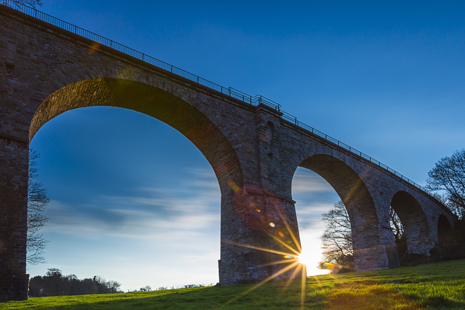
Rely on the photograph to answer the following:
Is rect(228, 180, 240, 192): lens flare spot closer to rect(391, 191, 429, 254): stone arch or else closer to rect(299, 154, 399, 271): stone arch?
rect(299, 154, 399, 271): stone arch

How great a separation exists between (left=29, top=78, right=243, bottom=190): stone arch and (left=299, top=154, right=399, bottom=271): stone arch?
760cm

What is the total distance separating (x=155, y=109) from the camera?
1527cm

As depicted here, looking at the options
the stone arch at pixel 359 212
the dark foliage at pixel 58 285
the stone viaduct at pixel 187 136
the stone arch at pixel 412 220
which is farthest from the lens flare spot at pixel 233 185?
the dark foliage at pixel 58 285

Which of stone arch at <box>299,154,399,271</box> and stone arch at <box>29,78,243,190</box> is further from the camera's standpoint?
stone arch at <box>299,154,399,271</box>

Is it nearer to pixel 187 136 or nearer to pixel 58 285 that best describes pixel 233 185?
pixel 187 136

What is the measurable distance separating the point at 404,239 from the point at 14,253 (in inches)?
1296

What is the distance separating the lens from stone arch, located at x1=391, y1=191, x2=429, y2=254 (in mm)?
30531

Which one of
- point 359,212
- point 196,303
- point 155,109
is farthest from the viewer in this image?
point 359,212

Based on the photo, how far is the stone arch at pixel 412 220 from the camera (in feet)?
100

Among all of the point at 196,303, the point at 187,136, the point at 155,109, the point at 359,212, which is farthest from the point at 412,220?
the point at 196,303

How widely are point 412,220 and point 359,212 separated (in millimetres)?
10477

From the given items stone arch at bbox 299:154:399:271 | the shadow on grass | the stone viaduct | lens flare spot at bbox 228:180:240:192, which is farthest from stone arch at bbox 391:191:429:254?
the shadow on grass

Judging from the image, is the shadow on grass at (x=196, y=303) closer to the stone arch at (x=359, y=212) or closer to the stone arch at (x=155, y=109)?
the stone arch at (x=155, y=109)

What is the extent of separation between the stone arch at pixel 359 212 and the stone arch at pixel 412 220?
7.06 metres
